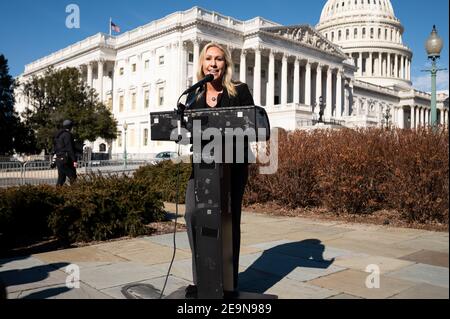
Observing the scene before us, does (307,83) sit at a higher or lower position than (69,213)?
higher

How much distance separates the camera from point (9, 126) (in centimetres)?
4331

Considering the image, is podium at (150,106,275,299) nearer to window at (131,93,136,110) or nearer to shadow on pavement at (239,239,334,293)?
shadow on pavement at (239,239,334,293)

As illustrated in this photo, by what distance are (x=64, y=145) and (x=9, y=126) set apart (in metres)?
37.2

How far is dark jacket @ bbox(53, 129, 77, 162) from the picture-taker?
10.5 metres

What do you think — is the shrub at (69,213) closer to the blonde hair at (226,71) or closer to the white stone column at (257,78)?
the blonde hair at (226,71)

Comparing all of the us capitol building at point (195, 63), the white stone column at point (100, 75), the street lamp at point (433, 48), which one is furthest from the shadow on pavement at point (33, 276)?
the white stone column at point (100, 75)

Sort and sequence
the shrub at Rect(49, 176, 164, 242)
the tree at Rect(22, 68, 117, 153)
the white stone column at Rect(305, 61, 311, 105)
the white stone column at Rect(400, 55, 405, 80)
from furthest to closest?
1. the white stone column at Rect(400, 55, 405, 80)
2. the white stone column at Rect(305, 61, 311, 105)
3. the tree at Rect(22, 68, 117, 153)
4. the shrub at Rect(49, 176, 164, 242)

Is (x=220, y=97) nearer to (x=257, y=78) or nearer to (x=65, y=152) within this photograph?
(x=65, y=152)

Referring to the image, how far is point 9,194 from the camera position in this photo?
24.5 feet

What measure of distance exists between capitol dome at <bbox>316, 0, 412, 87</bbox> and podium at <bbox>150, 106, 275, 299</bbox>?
98486 mm

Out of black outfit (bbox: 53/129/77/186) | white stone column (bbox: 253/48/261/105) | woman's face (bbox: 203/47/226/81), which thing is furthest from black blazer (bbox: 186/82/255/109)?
white stone column (bbox: 253/48/261/105)

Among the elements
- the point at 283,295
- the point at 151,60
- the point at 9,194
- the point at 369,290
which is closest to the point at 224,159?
the point at 283,295

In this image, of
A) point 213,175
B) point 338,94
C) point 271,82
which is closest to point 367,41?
point 338,94

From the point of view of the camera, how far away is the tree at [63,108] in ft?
151
